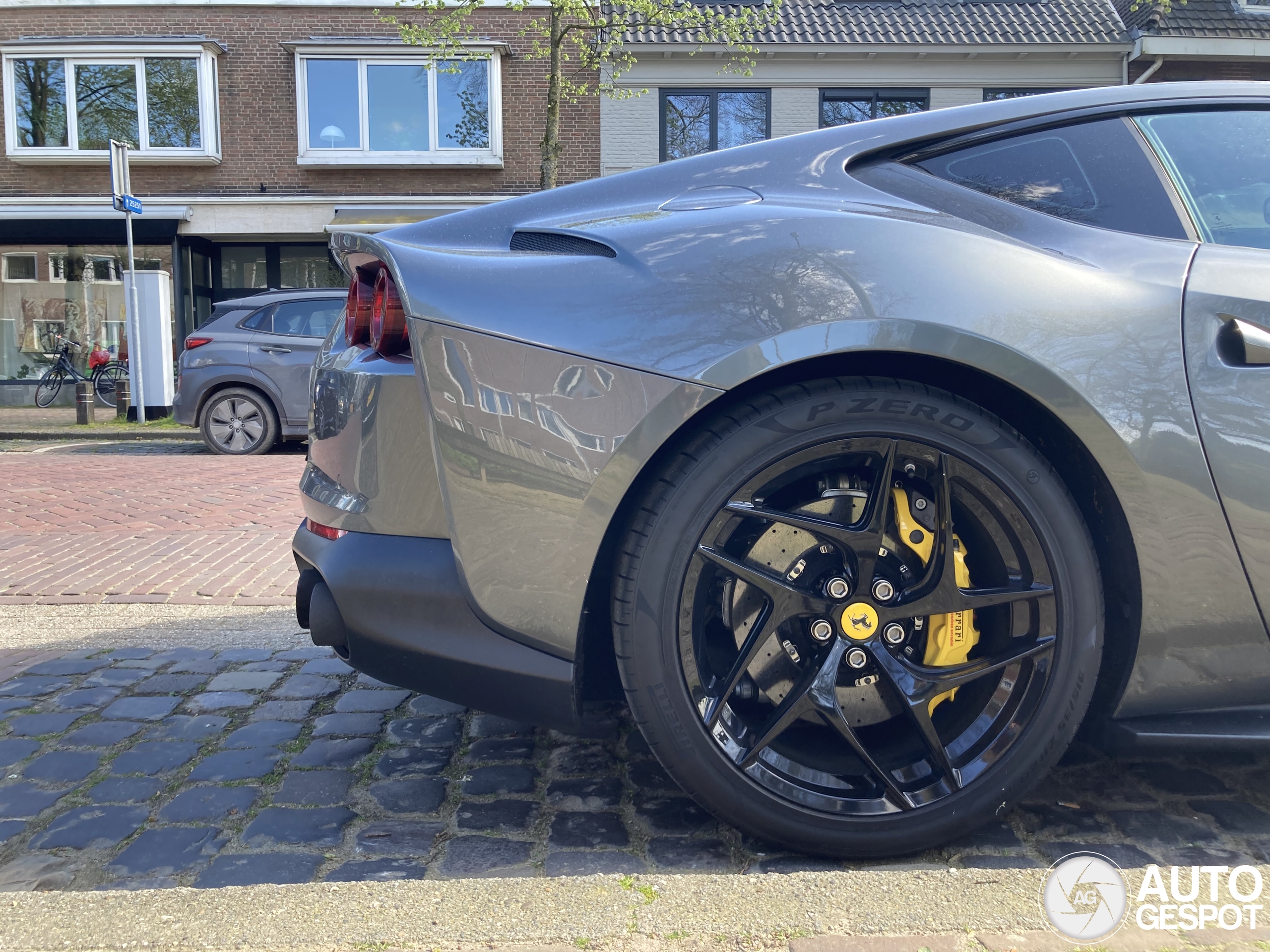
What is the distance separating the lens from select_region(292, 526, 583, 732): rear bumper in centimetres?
182

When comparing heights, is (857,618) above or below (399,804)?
above

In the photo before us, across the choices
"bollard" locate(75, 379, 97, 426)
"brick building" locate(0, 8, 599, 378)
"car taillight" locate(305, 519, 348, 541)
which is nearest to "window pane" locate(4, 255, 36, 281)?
"brick building" locate(0, 8, 599, 378)

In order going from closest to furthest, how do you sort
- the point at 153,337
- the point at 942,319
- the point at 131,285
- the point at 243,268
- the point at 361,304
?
the point at 942,319, the point at 361,304, the point at 131,285, the point at 153,337, the point at 243,268

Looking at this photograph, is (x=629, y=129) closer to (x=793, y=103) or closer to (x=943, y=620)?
(x=793, y=103)

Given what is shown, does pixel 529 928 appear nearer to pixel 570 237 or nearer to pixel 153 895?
pixel 153 895

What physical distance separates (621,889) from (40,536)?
4707 millimetres

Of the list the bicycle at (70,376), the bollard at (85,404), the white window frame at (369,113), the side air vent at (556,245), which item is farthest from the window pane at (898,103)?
the side air vent at (556,245)

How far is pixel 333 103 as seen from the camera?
60.4ft

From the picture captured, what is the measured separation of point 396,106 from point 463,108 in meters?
1.24

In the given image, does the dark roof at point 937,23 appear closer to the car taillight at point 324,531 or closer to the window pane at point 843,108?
the window pane at point 843,108

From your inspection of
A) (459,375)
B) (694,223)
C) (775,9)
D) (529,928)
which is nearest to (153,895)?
(529,928)

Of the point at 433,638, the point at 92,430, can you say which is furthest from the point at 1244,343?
the point at 92,430

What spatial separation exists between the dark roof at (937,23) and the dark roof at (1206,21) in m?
0.54

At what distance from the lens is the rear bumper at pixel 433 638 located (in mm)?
1823
